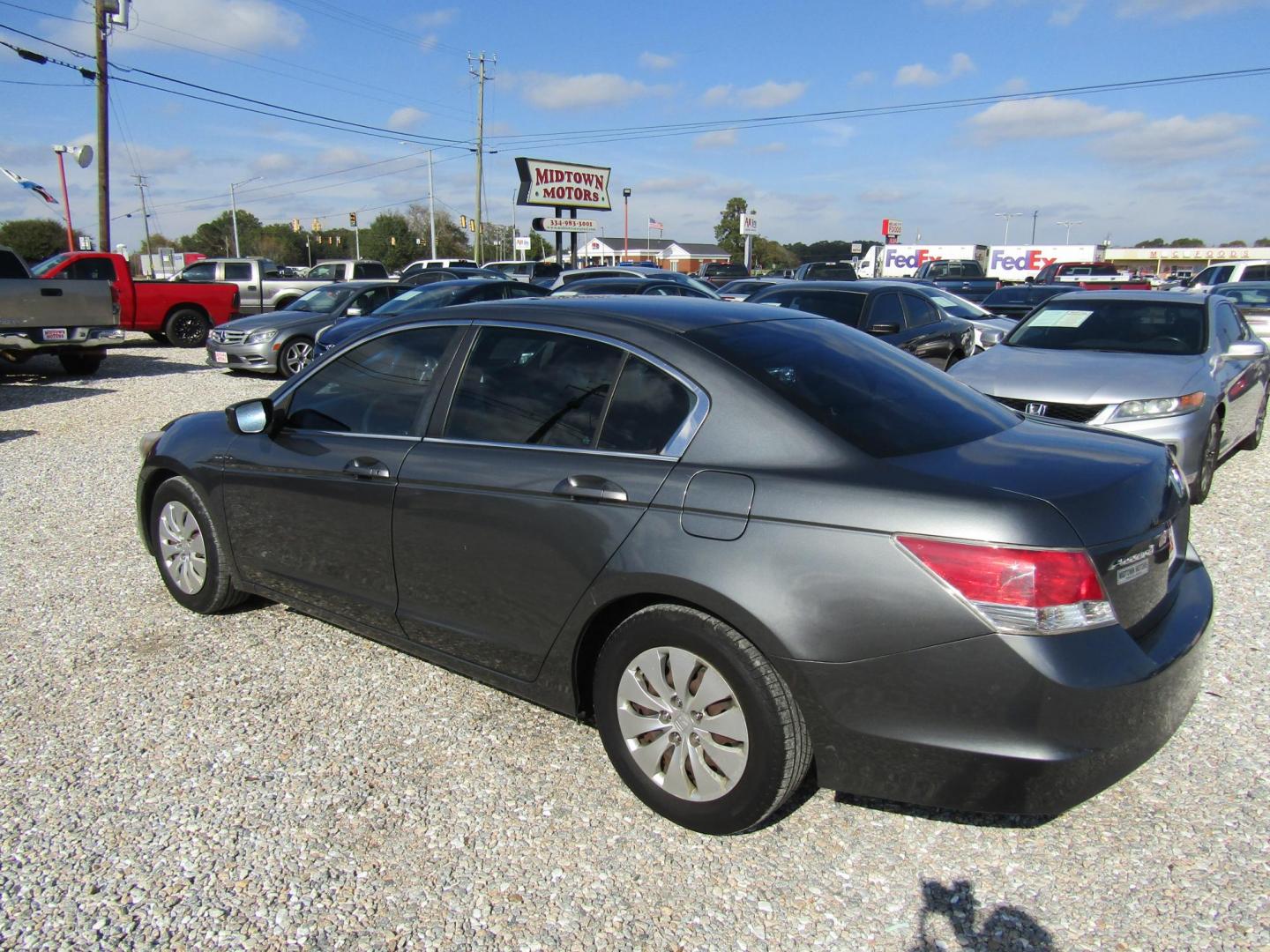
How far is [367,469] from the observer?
3.42 meters

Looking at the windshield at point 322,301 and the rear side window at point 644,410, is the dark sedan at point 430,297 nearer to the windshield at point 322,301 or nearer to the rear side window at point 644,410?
the windshield at point 322,301

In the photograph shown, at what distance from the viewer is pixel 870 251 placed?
5156 centimetres

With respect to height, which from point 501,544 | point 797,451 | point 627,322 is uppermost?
point 627,322

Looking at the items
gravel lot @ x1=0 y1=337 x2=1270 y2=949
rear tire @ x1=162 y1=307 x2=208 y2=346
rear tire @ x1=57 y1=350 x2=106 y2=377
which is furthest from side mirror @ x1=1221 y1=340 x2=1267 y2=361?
rear tire @ x1=162 y1=307 x2=208 y2=346

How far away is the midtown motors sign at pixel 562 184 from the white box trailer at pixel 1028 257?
96.9 ft

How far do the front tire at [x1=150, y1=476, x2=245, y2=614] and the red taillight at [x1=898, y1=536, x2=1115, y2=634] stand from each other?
10.9 ft

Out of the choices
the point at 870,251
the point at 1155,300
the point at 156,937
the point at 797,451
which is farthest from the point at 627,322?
the point at 870,251

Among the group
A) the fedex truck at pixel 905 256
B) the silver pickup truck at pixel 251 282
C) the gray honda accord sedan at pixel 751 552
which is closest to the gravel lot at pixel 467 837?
the gray honda accord sedan at pixel 751 552

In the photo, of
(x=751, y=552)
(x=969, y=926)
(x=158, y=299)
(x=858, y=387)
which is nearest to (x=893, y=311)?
(x=858, y=387)

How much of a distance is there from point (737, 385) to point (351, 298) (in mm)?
13228

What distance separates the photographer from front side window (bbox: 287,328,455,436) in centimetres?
347

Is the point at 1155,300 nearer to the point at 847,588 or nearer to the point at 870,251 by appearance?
the point at 847,588

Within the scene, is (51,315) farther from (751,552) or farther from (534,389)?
(751,552)

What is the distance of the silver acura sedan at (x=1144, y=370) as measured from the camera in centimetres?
590
